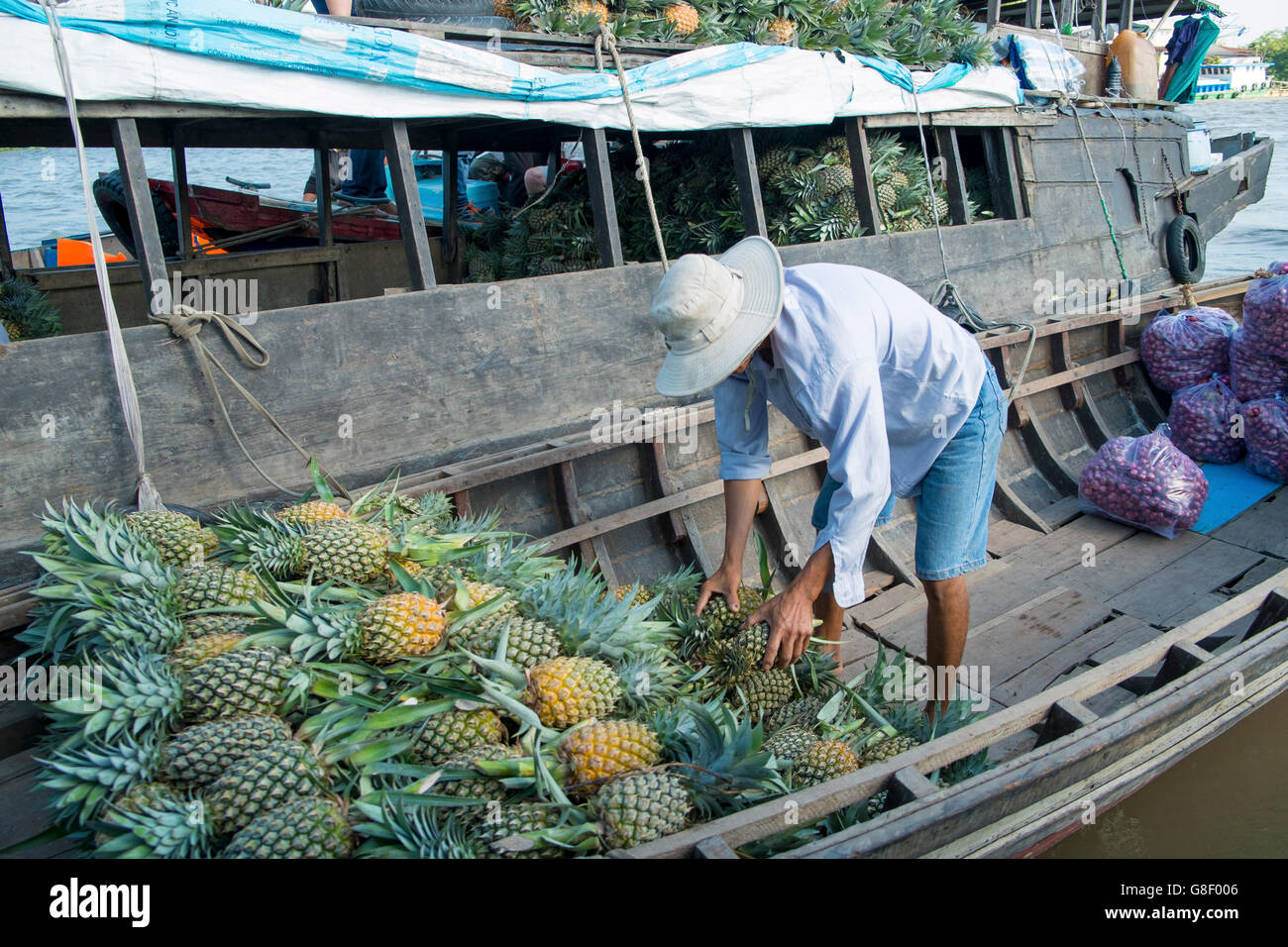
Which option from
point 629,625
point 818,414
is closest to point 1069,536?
point 818,414

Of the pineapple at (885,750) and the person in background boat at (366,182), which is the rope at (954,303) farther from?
the person in background boat at (366,182)

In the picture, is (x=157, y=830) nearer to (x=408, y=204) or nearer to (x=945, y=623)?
(x=945, y=623)

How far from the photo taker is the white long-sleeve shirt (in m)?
2.48

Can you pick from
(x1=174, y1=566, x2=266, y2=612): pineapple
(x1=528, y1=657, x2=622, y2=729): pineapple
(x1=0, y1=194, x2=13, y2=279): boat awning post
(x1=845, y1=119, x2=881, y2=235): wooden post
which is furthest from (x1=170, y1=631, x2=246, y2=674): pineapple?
(x1=845, y1=119, x2=881, y2=235): wooden post

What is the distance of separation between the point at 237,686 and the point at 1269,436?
20.8 ft

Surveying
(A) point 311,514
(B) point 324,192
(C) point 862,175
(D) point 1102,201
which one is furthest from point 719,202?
(A) point 311,514

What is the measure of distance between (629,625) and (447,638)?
51cm

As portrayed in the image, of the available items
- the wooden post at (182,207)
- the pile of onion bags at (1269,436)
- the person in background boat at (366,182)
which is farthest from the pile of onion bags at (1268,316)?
the person in background boat at (366,182)

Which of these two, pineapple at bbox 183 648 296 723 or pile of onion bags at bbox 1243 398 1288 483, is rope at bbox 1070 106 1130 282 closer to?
pile of onion bags at bbox 1243 398 1288 483

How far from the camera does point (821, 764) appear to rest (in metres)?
2.38

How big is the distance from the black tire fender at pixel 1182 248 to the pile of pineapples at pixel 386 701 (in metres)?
7.56

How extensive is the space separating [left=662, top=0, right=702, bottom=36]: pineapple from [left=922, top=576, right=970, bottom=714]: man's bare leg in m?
4.36

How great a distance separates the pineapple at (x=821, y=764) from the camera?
7.78 feet

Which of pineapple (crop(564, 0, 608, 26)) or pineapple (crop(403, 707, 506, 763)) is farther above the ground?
pineapple (crop(564, 0, 608, 26))
